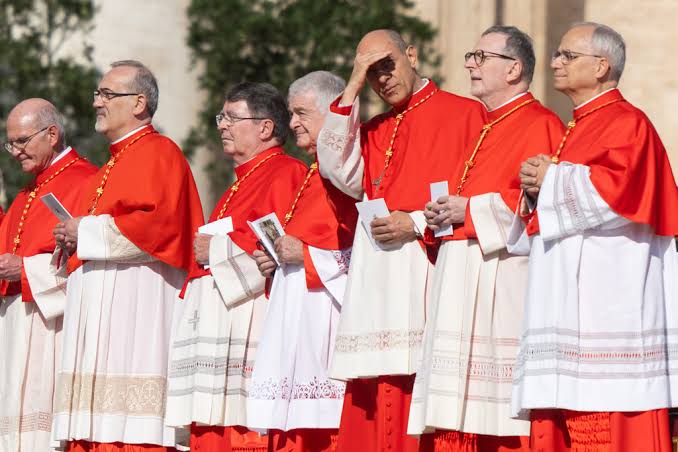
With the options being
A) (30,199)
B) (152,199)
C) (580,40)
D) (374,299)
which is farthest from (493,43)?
(30,199)

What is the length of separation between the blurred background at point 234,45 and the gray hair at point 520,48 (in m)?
5.95

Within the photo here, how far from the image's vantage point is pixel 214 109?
635 inches

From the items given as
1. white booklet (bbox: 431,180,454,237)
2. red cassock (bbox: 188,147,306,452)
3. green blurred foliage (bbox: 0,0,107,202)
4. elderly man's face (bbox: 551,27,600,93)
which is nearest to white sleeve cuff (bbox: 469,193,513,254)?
white booklet (bbox: 431,180,454,237)

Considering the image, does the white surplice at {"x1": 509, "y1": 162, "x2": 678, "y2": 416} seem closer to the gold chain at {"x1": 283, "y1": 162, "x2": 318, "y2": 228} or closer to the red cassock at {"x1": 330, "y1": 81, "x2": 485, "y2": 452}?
the red cassock at {"x1": 330, "y1": 81, "x2": 485, "y2": 452}

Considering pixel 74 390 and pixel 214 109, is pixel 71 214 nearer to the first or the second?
pixel 74 390

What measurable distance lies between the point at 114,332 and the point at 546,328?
124 inches

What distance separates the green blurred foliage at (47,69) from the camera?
15.0 m

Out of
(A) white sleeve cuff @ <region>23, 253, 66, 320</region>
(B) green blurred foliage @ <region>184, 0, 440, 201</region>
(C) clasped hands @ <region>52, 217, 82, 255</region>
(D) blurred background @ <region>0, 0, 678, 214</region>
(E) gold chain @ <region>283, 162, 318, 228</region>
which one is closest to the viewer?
(E) gold chain @ <region>283, 162, 318, 228</region>

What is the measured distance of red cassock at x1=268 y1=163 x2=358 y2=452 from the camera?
348 inches

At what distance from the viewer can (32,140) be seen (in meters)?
10.8

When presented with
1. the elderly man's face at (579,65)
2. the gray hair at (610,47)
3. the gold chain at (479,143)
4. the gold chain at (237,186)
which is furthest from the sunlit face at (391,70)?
the gold chain at (237,186)

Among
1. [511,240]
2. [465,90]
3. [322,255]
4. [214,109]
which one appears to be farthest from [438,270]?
[214,109]

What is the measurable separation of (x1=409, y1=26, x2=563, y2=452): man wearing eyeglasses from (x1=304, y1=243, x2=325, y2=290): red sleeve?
2.87ft

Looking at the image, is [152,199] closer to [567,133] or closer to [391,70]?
[391,70]
